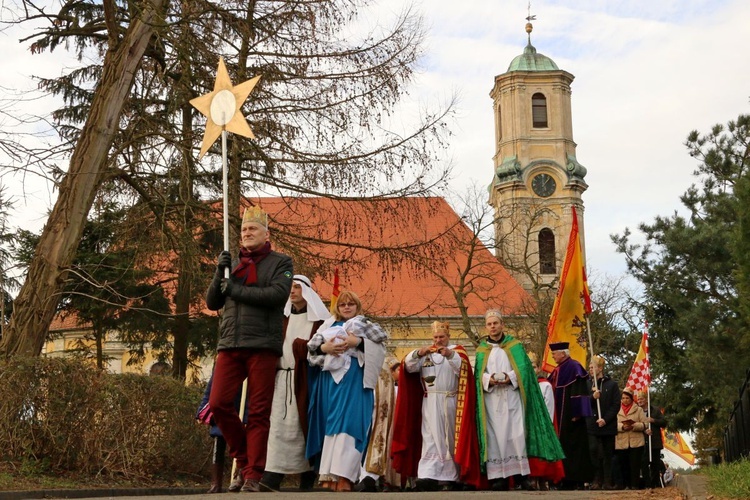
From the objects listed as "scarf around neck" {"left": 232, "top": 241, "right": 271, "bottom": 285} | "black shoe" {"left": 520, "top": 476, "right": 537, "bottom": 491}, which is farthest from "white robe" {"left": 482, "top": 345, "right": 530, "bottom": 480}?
"scarf around neck" {"left": 232, "top": 241, "right": 271, "bottom": 285}

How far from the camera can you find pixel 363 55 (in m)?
16.3

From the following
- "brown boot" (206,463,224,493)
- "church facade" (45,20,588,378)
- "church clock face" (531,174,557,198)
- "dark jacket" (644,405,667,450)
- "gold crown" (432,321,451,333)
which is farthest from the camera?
"church clock face" (531,174,557,198)

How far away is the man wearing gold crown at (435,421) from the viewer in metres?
11.4

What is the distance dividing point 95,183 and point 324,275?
12.3ft

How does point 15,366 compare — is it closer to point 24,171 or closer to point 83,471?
point 83,471

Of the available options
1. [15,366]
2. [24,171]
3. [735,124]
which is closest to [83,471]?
[15,366]

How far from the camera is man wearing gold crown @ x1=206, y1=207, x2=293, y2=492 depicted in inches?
349

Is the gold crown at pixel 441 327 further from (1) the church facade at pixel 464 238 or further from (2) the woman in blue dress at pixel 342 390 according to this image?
(1) the church facade at pixel 464 238

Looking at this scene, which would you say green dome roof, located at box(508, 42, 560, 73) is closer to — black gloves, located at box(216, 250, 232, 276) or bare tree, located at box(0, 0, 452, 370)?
bare tree, located at box(0, 0, 452, 370)

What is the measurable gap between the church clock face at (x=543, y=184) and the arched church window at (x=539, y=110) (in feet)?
10.6

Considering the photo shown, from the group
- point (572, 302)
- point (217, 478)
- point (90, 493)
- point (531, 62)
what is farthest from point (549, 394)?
point (531, 62)

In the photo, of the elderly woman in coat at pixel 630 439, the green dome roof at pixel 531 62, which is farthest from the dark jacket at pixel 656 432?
the green dome roof at pixel 531 62

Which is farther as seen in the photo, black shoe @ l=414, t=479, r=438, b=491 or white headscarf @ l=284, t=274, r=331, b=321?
black shoe @ l=414, t=479, r=438, b=491

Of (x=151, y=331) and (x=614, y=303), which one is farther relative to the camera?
(x=614, y=303)
